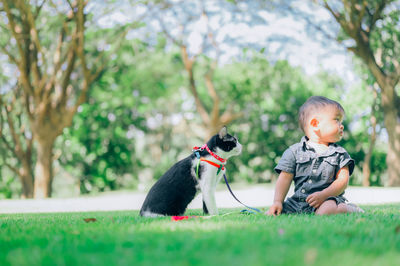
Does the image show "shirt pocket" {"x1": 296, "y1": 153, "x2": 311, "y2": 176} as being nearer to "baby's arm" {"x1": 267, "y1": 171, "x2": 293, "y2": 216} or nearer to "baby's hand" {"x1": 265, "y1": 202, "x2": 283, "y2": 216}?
"baby's arm" {"x1": 267, "y1": 171, "x2": 293, "y2": 216}

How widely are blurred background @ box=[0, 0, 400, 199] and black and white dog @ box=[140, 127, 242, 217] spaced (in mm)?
9435

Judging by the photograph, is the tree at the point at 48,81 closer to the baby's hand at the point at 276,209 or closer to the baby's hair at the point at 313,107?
the baby's hair at the point at 313,107

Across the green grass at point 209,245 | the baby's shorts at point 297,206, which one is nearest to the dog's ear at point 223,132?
the baby's shorts at point 297,206

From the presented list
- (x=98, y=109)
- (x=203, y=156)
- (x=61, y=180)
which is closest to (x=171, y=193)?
(x=203, y=156)

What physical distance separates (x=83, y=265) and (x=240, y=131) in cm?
2275

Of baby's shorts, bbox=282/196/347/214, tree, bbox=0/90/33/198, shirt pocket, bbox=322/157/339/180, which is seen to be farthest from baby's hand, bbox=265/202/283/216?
tree, bbox=0/90/33/198

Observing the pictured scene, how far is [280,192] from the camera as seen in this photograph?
14.0ft

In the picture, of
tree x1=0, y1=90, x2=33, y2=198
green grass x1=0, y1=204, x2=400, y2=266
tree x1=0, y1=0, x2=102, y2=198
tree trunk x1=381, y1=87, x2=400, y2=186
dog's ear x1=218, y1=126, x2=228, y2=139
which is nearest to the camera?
green grass x1=0, y1=204, x2=400, y2=266

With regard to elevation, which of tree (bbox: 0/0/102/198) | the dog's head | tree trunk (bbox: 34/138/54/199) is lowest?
tree trunk (bbox: 34/138/54/199)

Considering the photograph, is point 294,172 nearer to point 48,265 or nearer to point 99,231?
point 99,231

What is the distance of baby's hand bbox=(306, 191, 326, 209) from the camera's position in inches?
159

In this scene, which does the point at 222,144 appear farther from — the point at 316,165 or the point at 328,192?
the point at 328,192

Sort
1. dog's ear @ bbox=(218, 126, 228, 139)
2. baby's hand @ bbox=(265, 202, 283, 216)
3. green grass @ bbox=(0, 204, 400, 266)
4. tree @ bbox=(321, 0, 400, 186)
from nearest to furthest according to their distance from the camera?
green grass @ bbox=(0, 204, 400, 266), baby's hand @ bbox=(265, 202, 283, 216), dog's ear @ bbox=(218, 126, 228, 139), tree @ bbox=(321, 0, 400, 186)

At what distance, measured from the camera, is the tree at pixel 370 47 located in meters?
14.1
